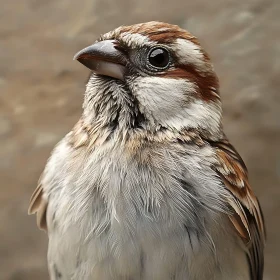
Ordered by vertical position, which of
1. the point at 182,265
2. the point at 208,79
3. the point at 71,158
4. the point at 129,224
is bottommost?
the point at 182,265

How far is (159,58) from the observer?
5.68 ft

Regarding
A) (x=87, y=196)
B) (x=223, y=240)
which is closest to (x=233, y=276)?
(x=223, y=240)

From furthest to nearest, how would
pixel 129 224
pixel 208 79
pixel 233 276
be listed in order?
1. pixel 208 79
2. pixel 233 276
3. pixel 129 224

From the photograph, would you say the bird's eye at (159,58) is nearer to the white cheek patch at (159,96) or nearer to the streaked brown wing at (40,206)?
the white cheek patch at (159,96)

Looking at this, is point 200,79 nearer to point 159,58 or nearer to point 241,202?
point 159,58

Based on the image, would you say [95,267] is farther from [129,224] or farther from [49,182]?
[49,182]

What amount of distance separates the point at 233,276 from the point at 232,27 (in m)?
1.63

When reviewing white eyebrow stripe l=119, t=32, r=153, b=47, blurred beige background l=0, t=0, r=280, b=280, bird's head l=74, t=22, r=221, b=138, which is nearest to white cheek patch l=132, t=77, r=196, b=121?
bird's head l=74, t=22, r=221, b=138

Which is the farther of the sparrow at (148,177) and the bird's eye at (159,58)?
the bird's eye at (159,58)

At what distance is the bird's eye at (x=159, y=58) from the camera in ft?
5.64

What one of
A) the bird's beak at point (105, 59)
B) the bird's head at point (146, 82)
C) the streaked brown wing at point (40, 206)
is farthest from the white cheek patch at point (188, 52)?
the streaked brown wing at point (40, 206)

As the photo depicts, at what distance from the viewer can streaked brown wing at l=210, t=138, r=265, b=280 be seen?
5.60ft

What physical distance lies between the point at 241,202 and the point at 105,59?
58 cm

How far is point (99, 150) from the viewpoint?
1.69 m
